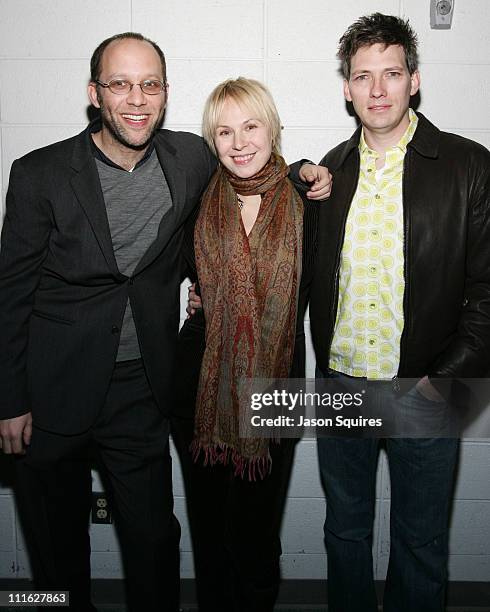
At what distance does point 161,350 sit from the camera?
2.03 metres

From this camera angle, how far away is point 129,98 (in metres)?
1.88

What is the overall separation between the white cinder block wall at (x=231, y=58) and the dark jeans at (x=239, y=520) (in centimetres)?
124

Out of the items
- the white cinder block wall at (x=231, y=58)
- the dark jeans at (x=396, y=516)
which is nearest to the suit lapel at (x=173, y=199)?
the white cinder block wall at (x=231, y=58)

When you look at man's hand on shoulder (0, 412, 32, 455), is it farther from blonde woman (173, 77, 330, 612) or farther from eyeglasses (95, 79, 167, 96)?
eyeglasses (95, 79, 167, 96)

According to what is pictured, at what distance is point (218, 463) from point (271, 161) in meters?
1.07

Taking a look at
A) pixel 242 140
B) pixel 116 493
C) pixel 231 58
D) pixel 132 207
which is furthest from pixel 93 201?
pixel 116 493

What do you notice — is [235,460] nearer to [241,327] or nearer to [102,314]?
[241,327]

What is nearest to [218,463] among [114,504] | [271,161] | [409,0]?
[114,504]

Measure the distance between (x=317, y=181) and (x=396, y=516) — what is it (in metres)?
1.19

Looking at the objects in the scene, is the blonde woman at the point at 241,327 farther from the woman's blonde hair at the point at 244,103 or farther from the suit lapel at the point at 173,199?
the suit lapel at the point at 173,199

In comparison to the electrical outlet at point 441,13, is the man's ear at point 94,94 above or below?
below

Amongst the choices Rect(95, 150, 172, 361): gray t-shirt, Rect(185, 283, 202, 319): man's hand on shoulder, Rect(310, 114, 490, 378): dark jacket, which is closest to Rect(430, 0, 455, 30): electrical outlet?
Rect(310, 114, 490, 378): dark jacket

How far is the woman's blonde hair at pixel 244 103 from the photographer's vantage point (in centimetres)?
197

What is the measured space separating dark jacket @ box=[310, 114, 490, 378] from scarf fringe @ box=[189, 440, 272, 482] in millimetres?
574
